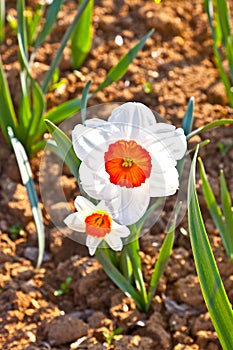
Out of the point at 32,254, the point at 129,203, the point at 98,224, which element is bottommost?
the point at 32,254

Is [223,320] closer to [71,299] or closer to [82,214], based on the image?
[82,214]

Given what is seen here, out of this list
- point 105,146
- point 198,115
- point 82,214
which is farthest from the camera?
point 198,115

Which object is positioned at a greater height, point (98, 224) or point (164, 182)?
point (164, 182)

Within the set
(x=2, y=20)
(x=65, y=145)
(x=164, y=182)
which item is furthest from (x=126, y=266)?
(x=2, y=20)

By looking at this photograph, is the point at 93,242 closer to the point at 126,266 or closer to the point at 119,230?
the point at 119,230

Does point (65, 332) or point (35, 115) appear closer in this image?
point (65, 332)

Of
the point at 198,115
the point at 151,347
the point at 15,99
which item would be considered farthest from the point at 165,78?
the point at 151,347

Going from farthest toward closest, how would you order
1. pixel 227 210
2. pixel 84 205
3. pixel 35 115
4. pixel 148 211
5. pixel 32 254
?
1. pixel 35 115
2. pixel 32 254
3. pixel 227 210
4. pixel 148 211
5. pixel 84 205

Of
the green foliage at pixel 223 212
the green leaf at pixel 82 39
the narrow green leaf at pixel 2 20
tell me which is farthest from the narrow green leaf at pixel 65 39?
the green foliage at pixel 223 212
